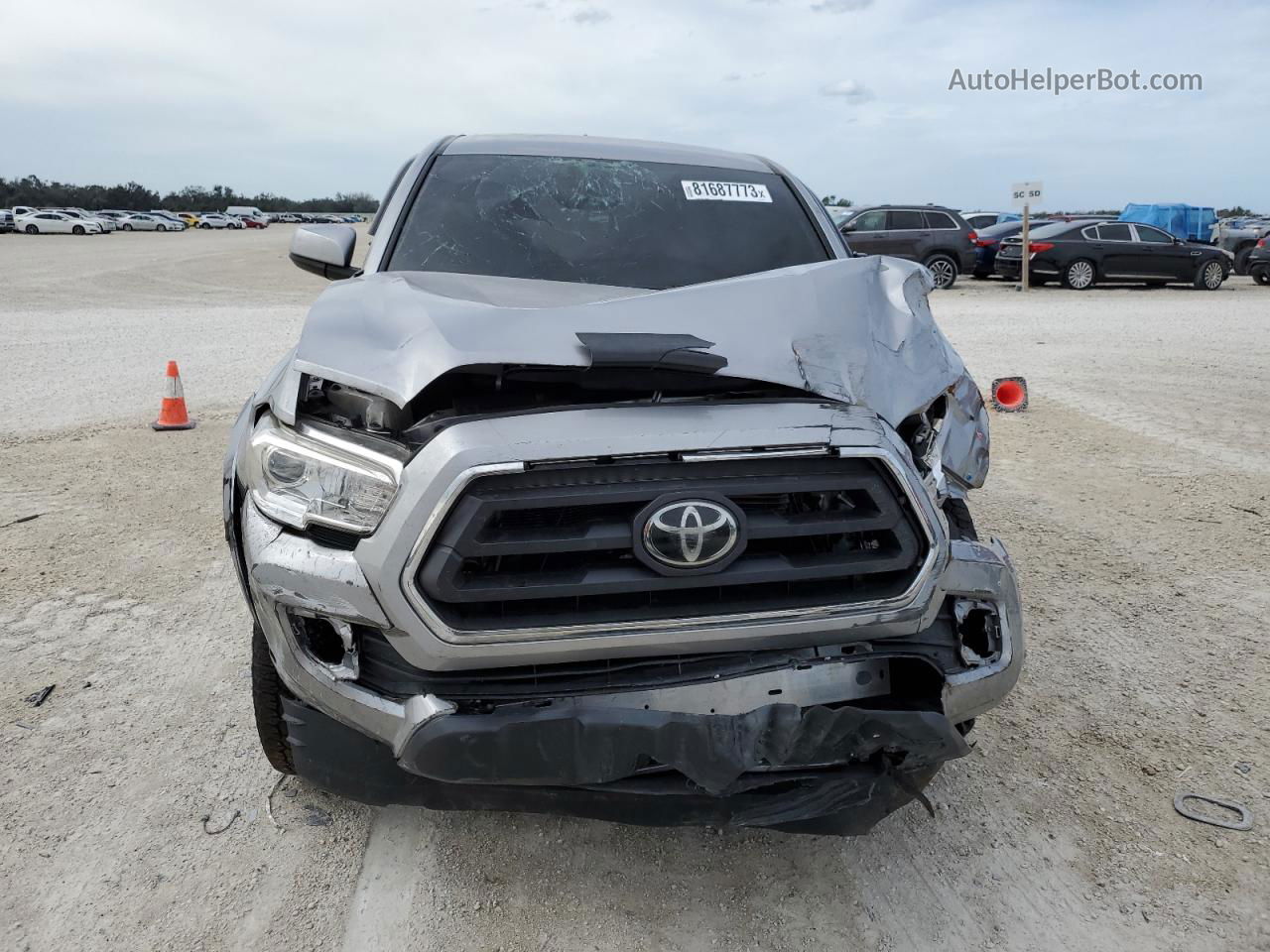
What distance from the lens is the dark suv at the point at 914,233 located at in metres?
20.0

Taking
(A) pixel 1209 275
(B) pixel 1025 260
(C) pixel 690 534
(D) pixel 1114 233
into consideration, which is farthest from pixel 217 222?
(C) pixel 690 534

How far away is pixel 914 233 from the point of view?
786 inches

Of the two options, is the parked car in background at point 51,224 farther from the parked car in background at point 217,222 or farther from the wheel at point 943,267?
the wheel at point 943,267

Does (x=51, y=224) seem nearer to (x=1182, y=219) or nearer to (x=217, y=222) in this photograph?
(x=217, y=222)

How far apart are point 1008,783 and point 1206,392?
727cm

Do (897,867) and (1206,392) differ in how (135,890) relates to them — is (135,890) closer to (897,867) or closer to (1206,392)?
(897,867)

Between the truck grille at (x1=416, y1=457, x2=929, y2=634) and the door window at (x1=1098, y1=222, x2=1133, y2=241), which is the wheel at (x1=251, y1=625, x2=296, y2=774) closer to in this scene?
the truck grille at (x1=416, y1=457, x2=929, y2=634)

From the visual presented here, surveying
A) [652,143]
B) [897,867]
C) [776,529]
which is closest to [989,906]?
[897,867]

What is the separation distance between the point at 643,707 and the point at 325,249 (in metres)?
2.32

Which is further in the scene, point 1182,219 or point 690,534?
point 1182,219

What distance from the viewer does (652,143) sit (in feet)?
14.3

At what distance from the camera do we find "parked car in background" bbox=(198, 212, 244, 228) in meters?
75.9

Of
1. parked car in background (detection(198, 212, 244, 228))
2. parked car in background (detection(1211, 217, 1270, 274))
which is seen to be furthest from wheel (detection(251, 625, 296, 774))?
parked car in background (detection(198, 212, 244, 228))

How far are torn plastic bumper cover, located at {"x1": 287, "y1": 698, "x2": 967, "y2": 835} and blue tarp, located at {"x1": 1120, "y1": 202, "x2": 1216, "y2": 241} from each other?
3320cm
